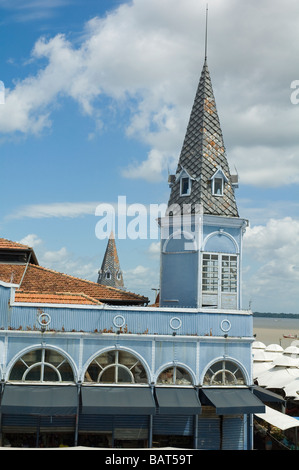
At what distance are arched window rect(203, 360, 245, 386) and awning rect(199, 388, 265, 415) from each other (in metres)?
0.34

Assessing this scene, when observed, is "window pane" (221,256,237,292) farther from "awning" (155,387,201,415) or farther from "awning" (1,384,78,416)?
"awning" (1,384,78,416)

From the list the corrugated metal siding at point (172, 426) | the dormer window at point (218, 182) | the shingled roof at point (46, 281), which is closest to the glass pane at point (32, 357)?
the shingled roof at point (46, 281)

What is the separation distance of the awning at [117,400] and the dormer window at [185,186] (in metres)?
9.35

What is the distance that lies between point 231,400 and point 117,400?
468cm

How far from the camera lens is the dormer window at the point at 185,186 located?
27.5 m

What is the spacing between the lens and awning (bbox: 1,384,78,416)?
22.1 metres

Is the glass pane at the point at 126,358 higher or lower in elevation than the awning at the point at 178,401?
higher

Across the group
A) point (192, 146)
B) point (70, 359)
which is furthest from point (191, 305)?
point (192, 146)

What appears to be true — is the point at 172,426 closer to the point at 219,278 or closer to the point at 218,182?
the point at 219,278

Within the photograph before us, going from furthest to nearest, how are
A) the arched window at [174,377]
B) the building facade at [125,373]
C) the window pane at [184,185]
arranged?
the window pane at [184,185], the arched window at [174,377], the building facade at [125,373]

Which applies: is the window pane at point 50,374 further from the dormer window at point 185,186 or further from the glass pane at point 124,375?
the dormer window at point 185,186

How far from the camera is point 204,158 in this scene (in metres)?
27.8

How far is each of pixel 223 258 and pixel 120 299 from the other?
563 centimetres

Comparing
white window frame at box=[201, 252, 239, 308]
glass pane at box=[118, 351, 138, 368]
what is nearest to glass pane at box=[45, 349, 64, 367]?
glass pane at box=[118, 351, 138, 368]
